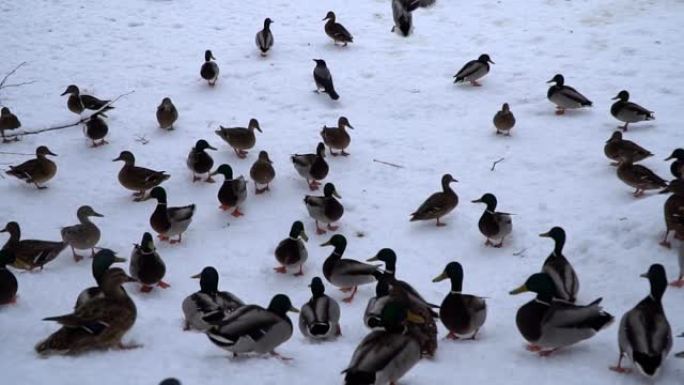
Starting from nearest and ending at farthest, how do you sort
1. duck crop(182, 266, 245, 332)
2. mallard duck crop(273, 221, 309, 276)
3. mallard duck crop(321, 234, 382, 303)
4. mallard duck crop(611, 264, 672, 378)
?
mallard duck crop(611, 264, 672, 378)
duck crop(182, 266, 245, 332)
mallard duck crop(321, 234, 382, 303)
mallard duck crop(273, 221, 309, 276)

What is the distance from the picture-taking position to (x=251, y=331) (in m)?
5.37

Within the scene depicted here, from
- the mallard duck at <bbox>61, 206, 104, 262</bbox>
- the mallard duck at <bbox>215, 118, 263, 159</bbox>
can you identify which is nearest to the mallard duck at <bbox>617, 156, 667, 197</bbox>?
the mallard duck at <bbox>215, 118, 263, 159</bbox>

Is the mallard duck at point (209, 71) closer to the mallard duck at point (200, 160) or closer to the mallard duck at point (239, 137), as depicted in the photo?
the mallard duck at point (239, 137)

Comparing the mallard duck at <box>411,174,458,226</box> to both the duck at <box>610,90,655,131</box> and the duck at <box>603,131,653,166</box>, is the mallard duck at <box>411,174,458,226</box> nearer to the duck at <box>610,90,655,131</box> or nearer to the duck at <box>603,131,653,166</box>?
the duck at <box>603,131,653,166</box>

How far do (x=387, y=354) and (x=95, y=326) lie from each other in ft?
7.14

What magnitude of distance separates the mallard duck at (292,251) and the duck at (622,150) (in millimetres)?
4042

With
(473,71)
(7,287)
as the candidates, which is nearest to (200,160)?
(7,287)

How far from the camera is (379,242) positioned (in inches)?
313

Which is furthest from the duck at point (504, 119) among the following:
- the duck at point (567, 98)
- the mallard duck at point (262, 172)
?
the mallard duck at point (262, 172)

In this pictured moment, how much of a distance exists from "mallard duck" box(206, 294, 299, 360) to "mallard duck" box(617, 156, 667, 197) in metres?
4.61

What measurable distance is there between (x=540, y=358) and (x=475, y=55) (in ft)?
25.4

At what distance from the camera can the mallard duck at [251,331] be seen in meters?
5.29

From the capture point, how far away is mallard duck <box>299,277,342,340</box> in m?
5.96

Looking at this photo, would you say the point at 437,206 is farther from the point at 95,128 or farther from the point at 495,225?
the point at 95,128
